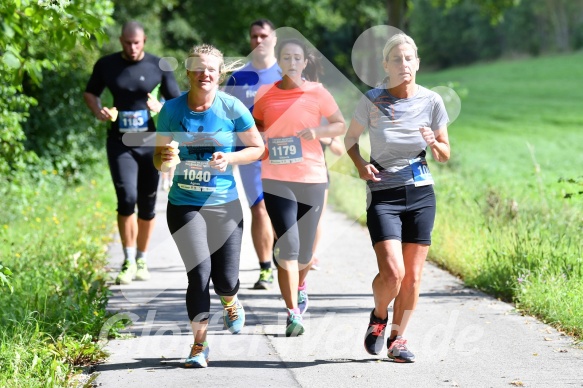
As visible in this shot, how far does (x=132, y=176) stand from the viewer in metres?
9.30

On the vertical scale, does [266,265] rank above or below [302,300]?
below

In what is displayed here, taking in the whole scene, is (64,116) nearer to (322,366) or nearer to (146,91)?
(146,91)

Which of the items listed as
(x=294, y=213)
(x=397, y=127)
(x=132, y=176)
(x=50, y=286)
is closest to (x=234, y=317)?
(x=294, y=213)

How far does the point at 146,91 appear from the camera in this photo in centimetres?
929

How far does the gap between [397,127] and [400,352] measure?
4.44 feet

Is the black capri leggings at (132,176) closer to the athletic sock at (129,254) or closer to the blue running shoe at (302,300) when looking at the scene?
the athletic sock at (129,254)

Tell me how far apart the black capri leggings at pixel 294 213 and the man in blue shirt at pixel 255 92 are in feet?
4.63

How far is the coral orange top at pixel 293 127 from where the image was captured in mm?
7441

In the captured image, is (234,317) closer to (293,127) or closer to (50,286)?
(293,127)

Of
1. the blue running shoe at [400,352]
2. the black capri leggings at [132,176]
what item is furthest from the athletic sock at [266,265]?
the blue running shoe at [400,352]

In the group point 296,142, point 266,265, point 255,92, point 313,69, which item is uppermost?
point 313,69

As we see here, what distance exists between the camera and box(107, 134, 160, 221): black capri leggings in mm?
9250

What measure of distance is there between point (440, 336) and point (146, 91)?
146 inches

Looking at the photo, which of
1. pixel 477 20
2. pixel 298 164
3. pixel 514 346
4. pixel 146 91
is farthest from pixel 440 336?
pixel 477 20
